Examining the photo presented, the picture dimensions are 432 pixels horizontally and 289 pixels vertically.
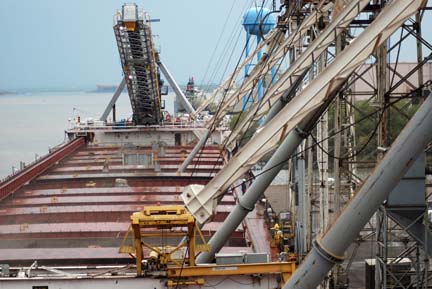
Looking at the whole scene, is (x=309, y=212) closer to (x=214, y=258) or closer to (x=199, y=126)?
(x=214, y=258)

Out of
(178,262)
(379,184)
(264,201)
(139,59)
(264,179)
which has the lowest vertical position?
(379,184)

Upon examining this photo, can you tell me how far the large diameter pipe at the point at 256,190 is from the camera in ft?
41.5

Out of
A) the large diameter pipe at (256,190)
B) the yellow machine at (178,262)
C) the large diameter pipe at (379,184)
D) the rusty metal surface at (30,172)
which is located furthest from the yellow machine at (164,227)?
the rusty metal surface at (30,172)

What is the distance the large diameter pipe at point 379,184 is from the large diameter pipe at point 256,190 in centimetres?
333

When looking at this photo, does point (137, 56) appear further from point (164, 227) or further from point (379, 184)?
point (379, 184)

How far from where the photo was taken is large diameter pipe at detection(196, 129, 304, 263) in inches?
498

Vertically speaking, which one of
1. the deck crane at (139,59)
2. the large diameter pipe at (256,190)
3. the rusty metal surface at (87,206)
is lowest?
the large diameter pipe at (256,190)

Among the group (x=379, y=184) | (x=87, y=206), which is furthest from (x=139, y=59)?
(x=379, y=184)

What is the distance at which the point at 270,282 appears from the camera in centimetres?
1392

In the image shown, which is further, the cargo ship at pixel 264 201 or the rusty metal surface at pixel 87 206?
the rusty metal surface at pixel 87 206

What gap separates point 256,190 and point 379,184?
505cm

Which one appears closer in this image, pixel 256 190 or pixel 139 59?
pixel 256 190

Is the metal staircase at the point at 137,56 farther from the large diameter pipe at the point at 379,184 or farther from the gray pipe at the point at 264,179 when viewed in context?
the large diameter pipe at the point at 379,184

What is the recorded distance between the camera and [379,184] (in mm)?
8906
